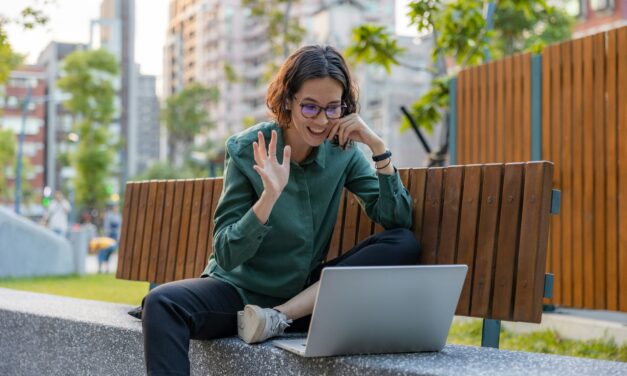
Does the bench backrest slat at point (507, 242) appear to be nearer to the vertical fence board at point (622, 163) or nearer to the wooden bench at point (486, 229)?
the wooden bench at point (486, 229)

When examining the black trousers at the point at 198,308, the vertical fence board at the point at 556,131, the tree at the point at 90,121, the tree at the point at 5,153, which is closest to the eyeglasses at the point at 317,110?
the black trousers at the point at 198,308

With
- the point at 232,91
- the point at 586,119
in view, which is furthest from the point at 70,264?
the point at 232,91

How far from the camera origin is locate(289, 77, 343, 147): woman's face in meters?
3.10

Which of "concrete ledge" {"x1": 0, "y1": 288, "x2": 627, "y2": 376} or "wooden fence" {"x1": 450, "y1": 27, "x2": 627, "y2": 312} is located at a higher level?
"wooden fence" {"x1": 450, "y1": 27, "x2": 627, "y2": 312}

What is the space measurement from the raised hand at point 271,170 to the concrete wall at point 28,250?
35.4 ft

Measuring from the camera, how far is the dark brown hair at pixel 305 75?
3125mm

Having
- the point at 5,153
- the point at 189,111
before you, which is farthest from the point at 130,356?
the point at 189,111

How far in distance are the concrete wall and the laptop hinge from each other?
10.8 metres

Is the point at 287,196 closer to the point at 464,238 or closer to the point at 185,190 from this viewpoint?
the point at 464,238

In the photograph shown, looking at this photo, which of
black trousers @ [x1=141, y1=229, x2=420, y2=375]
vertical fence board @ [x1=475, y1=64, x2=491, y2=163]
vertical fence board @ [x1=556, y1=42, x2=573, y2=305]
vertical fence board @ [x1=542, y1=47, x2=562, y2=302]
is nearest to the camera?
black trousers @ [x1=141, y1=229, x2=420, y2=375]

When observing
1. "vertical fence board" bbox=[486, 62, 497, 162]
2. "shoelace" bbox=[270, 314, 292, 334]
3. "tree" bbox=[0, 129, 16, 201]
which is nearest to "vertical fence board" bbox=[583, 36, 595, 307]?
"vertical fence board" bbox=[486, 62, 497, 162]

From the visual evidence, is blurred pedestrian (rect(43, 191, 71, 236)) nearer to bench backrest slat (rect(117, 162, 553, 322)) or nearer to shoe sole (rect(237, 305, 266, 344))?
bench backrest slat (rect(117, 162, 553, 322))

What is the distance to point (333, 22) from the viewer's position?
73438 mm

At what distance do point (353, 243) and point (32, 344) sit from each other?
5.54 ft
